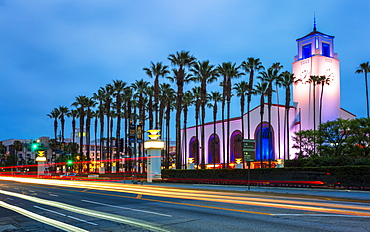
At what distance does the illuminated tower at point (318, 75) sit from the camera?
74500 millimetres

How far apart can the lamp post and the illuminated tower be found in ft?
130

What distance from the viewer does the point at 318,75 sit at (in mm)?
74188

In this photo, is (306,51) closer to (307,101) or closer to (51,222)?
(307,101)

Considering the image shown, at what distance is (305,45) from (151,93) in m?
33.2

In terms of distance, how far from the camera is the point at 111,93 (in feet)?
259

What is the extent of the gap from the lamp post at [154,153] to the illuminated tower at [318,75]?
39686 mm

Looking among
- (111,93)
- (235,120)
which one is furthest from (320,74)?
(111,93)

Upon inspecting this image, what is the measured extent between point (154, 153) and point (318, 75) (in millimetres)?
43739

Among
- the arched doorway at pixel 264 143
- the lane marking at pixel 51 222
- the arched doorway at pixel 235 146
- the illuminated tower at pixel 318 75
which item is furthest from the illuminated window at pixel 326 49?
the lane marking at pixel 51 222

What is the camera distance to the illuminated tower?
74500 mm

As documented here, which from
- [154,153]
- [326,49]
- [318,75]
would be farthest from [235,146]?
[154,153]

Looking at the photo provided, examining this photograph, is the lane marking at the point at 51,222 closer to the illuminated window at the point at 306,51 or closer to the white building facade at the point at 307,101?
the white building facade at the point at 307,101

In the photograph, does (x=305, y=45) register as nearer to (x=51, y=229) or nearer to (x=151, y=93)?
(x=151, y=93)

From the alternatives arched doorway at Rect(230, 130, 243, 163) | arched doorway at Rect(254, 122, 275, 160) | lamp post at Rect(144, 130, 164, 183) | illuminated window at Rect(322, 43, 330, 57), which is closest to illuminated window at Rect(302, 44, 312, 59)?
illuminated window at Rect(322, 43, 330, 57)
